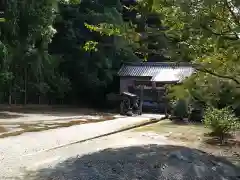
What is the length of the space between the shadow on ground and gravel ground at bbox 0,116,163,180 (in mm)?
822

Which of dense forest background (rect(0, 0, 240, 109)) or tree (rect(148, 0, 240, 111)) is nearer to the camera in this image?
tree (rect(148, 0, 240, 111))

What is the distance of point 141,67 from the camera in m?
28.4

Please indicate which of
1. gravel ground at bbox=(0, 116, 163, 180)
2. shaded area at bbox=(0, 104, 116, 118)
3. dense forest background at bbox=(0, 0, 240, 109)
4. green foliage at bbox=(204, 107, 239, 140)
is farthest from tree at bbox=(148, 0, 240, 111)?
shaded area at bbox=(0, 104, 116, 118)

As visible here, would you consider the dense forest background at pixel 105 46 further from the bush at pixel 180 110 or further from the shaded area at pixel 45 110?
the bush at pixel 180 110

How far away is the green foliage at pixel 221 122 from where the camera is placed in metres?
13.4

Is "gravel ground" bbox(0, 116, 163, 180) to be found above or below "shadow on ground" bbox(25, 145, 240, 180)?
below

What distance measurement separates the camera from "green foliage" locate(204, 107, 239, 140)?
13.4 metres

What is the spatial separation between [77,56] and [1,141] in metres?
15.9

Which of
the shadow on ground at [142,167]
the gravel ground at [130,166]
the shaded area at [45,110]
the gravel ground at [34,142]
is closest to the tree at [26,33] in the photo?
the shaded area at [45,110]

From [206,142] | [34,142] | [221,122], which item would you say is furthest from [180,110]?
[34,142]

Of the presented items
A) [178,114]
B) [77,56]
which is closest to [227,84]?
[178,114]

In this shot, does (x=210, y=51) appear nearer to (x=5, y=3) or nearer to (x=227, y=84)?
(x=227, y=84)

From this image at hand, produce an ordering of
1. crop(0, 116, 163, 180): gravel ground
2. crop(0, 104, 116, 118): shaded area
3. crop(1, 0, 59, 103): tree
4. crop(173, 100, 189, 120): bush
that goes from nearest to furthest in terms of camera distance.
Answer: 1. crop(0, 116, 163, 180): gravel ground
2. crop(173, 100, 189, 120): bush
3. crop(1, 0, 59, 103): tree
4. crop(0, 104, 116, 118): shaded area

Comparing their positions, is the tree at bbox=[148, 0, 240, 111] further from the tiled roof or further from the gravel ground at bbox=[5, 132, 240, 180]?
the tiled roof
